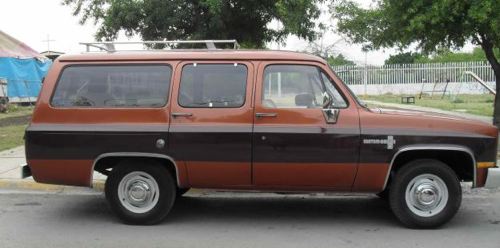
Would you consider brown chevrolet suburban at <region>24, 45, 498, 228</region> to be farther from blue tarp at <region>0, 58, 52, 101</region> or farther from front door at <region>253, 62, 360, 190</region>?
blue tarp at <region>0, 58, 52, 101</region>

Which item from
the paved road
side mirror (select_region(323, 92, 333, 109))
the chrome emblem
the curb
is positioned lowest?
the paved road

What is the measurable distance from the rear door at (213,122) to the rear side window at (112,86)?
0.23m

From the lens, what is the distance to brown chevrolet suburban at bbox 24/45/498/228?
6223 millimetres

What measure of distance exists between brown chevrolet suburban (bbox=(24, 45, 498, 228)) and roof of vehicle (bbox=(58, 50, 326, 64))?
0.01 m

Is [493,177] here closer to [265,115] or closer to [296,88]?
[296,88]

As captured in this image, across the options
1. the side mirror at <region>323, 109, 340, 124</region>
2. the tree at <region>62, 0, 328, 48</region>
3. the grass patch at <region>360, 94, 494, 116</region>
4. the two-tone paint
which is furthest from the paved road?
the grass patch at <region>360, 94, 494, 116</region>

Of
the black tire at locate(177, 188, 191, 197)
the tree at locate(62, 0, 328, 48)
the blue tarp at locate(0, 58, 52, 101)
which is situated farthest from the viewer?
the blue tarp at locate(0, 58, 52, 101)

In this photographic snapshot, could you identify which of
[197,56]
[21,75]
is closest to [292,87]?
[197,56]

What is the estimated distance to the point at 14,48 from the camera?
28.4 meters

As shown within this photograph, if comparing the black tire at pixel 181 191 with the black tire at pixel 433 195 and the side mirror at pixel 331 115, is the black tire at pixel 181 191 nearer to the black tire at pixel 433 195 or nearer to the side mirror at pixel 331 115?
the side mirror at pixel 331 115

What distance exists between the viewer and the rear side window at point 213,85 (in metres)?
6.38

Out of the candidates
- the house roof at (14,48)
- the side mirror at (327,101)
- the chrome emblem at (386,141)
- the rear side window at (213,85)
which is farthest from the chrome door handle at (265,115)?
the house roof at (14,48)

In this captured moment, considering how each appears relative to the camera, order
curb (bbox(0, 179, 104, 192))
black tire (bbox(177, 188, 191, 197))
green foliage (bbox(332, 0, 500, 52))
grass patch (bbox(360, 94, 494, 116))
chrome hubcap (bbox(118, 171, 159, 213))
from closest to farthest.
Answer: chrome hubcap (bbox(118, 171, 159, 213)) → black tire (bbox(177, 188, 191, 197)) → curb (bbox(0, 179, 104, 192)) → green foliage (bbox(332, 0, 500, 52)) → grass patch (bbox(360, 94, 494, 116))

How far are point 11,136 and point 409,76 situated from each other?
94.1ft
